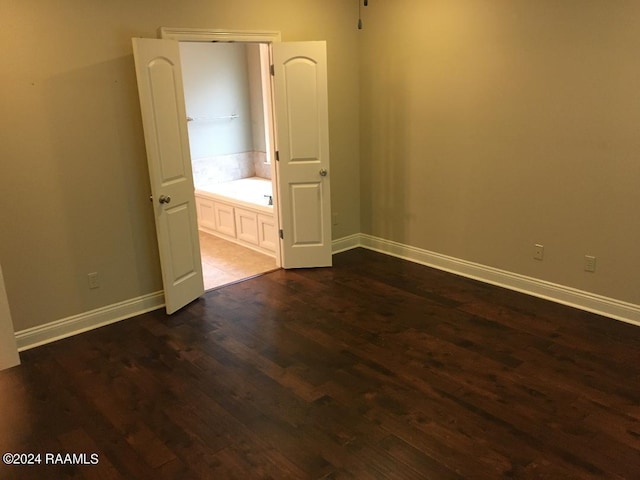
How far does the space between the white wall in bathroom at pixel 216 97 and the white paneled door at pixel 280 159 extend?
2277mm

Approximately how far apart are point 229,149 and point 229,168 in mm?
255

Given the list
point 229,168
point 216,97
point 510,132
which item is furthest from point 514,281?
point 216,97

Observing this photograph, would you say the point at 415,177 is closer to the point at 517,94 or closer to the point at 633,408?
the point at 517,94

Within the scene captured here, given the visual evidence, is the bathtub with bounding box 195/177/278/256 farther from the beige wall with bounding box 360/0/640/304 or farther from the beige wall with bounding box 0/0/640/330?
the beige wall with bounding box 0/0/640/330

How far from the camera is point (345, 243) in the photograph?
5.61 m

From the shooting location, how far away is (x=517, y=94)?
4.10m

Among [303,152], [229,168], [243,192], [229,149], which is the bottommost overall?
[243,192]

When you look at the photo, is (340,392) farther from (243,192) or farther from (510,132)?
Result: (243,192)

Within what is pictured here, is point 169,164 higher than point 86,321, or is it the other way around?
point 169,164

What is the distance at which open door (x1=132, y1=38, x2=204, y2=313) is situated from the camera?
3.72 m

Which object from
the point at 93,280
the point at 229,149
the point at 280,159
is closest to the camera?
the point at 93,280

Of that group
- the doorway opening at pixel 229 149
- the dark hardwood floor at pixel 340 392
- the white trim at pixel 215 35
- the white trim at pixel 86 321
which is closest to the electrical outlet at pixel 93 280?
the white trim at pixel 86 321

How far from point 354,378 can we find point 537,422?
1.04 metres

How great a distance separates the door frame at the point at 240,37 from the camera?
401 cm
